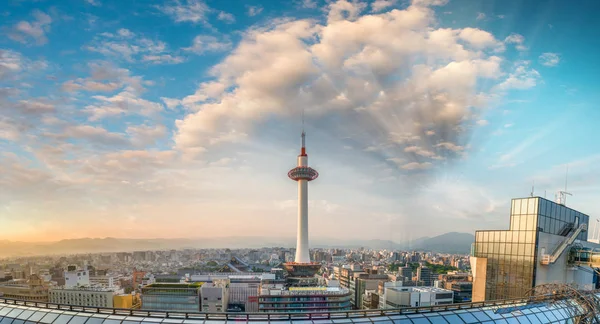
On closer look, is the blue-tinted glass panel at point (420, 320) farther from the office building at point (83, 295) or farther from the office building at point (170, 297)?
the office building at point (83, 295)

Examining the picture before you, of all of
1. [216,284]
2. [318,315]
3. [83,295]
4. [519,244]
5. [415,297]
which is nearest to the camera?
[318,315]

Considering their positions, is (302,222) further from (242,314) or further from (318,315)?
(242,314)

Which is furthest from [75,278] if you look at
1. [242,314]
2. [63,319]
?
[242,314]

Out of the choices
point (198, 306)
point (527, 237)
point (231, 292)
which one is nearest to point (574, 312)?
point (527, 237)

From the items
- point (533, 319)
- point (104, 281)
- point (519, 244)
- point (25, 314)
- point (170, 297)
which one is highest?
point (519, 244)

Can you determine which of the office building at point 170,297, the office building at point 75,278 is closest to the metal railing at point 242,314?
the office building at point 170,297

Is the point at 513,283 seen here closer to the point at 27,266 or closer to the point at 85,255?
the point at 27,266

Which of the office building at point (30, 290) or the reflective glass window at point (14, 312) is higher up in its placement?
the reflective glass window at point (14, 312)
